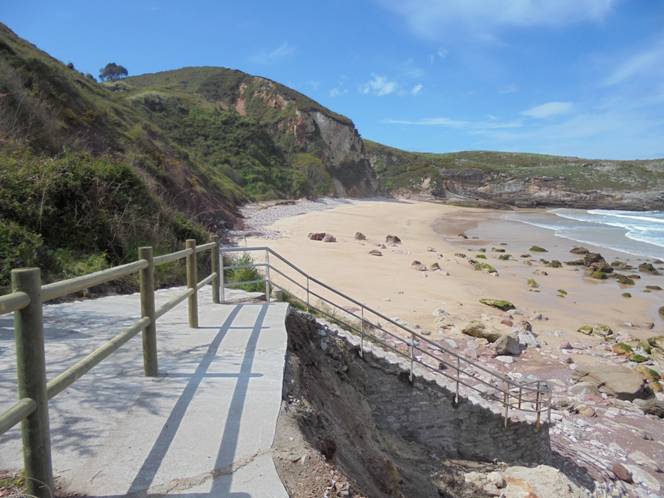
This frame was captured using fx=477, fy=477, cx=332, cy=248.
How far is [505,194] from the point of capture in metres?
94.8

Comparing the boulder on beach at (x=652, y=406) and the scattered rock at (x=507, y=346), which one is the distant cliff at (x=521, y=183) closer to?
the scattered rock at (x=507, y=346)

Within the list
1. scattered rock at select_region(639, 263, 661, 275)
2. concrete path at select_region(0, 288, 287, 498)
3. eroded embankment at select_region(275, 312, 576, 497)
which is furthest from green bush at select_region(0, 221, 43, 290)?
scattered rock at select_region(639, 263, 661, 275)

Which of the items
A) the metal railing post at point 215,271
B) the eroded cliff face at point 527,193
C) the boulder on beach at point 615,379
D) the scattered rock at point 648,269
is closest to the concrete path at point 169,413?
the metal railing post at point 215,271

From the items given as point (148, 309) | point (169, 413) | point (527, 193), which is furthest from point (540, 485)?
point (527, 193)

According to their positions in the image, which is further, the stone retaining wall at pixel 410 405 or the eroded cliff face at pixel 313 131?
the eroded cliff face at pixel 313 131

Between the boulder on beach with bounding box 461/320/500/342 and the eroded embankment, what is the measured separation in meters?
3.85

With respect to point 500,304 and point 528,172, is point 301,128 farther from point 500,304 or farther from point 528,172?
point 500,304

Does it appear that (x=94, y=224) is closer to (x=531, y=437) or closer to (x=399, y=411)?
(x=399, y=411)

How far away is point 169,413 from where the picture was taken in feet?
11.3

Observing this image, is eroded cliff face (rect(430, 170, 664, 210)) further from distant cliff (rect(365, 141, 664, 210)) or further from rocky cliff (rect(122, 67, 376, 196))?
rocky cliff (rect(122, 67, 376, 196))

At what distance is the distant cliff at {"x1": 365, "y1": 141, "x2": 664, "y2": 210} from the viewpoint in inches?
3452

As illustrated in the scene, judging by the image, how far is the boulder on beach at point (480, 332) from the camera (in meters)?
11.1

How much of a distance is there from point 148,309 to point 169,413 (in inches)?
35.9

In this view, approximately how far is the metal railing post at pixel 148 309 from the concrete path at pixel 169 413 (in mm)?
124
